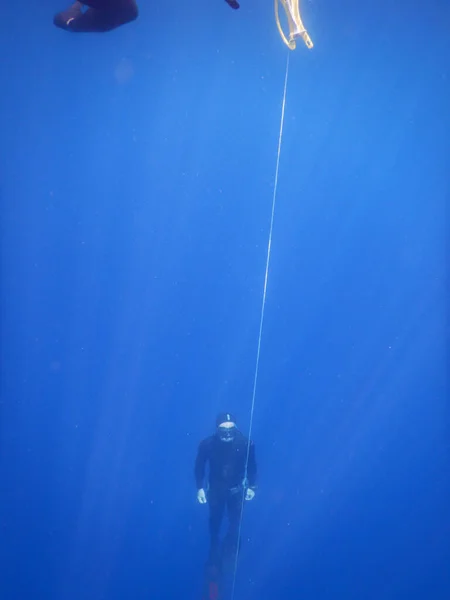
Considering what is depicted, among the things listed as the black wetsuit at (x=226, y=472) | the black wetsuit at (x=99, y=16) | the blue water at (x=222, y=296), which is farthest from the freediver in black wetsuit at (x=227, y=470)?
the black wetsuit at (x=99, y=16)

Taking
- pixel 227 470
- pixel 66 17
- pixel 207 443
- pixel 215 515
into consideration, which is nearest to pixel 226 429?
pixel 207 443

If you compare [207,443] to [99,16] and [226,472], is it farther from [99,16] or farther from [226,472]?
[99,16]

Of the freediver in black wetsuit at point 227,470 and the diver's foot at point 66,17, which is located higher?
the diver's foot at point 66,17

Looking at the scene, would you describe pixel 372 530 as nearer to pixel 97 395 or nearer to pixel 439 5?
pixel 97 395

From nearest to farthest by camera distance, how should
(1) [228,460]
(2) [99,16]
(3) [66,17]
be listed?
(2) [99,16] → (3) [66,17] → (1) [228,460]

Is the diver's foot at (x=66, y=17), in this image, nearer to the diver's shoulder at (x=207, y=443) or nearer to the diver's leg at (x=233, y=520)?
the diver's shoulder at (x=207, y=443)

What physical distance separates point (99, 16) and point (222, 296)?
Answer: 23.3 feet

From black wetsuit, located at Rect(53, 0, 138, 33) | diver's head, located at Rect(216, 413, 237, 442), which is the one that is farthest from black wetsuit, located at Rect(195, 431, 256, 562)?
black wetsuit, located at Rect(53, 0, 138, 33)

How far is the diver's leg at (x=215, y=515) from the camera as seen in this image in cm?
598

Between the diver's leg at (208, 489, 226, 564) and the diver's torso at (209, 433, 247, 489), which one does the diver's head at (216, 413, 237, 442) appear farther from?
the diver's leg at (208, 489, 226, 564)

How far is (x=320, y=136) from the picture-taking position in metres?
8.71

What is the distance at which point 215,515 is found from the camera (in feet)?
20.3

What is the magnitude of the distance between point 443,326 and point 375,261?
1.97 meters

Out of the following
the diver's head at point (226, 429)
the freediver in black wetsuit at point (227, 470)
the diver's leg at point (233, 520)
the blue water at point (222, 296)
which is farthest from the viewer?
the blue water at point (222, 296)
